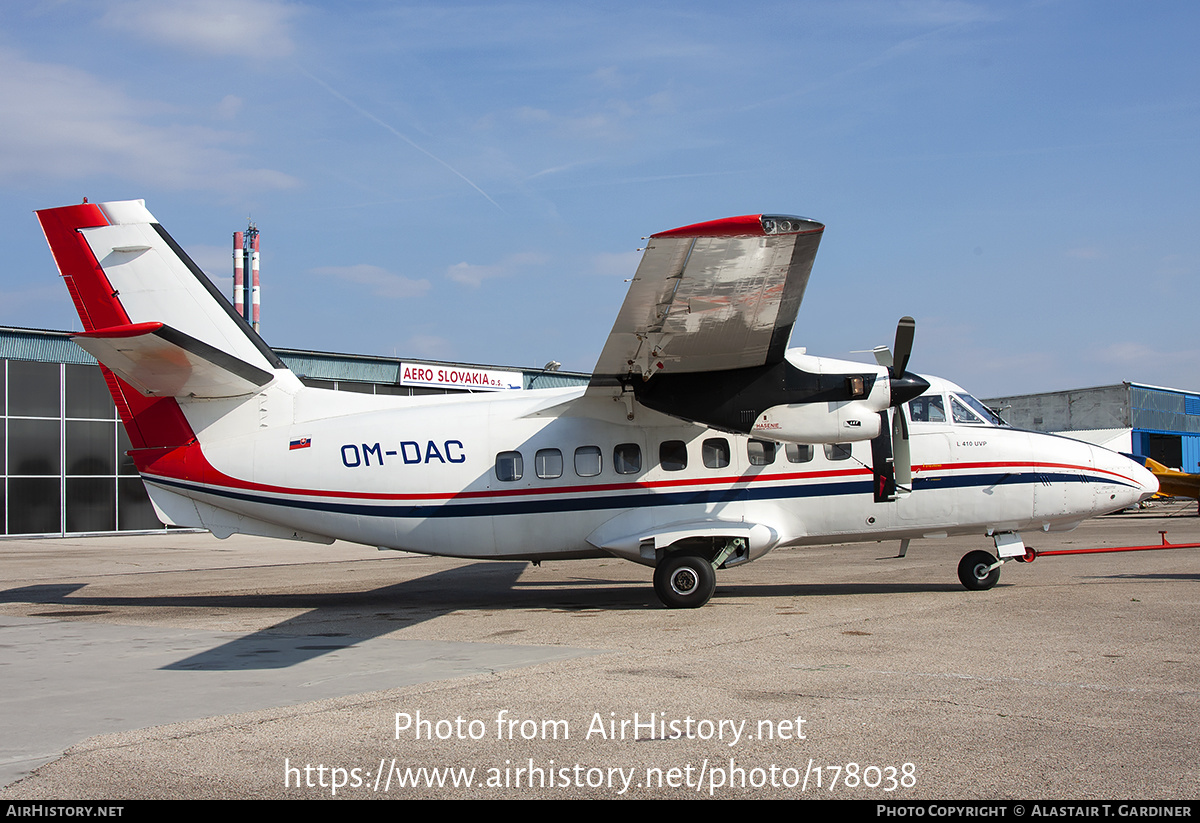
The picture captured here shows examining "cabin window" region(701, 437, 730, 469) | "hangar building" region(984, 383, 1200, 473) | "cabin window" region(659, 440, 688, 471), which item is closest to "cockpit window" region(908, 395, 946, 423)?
"cabin window" region(701, 437, 730, 469)

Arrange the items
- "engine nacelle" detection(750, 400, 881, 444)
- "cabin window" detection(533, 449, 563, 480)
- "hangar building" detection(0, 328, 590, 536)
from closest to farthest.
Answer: "engine nacelle" detection(750, 400, 881, 444) → "cabin window" detection(533, 449, 563, 480) → "hangar building" detection(0, 328, 590, 536)

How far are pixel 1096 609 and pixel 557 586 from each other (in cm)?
918

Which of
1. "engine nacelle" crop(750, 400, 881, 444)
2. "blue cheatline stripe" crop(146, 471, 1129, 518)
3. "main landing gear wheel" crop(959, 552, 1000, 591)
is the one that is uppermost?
"engine nacelle" crop(750, 400, 881, 444)

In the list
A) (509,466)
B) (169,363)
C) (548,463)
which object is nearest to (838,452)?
(548,463)

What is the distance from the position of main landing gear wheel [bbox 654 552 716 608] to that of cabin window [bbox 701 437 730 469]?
4.83 ft

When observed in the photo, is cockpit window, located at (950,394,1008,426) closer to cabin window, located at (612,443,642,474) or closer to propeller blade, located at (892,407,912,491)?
propeller blade, located at (892,407,912,491)

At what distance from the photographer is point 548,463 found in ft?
44.2

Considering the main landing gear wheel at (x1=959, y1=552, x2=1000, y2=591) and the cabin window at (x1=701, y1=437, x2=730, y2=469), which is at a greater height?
the cabin window at (x1=701, y1=437, x2=730, y2=469)

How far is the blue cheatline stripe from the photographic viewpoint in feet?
43.5

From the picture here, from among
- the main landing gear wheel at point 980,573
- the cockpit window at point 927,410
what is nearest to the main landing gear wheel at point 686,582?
the cockpit window at point 927,410

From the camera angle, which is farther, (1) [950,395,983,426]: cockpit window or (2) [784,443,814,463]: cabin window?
(1) [950,395,983,426]: cockpit window

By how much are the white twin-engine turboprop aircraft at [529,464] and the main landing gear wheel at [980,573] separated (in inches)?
1.3

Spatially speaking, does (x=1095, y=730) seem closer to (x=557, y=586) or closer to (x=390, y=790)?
(x=390, y=790)
